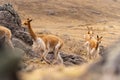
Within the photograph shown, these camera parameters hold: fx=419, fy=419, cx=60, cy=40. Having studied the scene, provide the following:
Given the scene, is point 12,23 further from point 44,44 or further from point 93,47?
point 93,47

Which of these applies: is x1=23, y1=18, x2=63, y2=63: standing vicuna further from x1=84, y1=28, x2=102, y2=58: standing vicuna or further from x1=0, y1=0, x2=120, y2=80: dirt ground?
x1=0, y1=0, x2=120, y2=80: dirt ground

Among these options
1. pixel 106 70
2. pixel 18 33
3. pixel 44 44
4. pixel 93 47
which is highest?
pixel 106 70

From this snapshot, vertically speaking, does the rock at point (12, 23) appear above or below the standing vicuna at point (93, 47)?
above

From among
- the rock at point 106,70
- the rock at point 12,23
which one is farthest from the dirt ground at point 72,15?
the rock at point 106,70

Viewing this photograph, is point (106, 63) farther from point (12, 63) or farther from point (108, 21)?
point (108, 21)

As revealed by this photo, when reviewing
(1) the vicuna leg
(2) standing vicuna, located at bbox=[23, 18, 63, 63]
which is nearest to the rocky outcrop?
(2) standing vicuna, located at bbox=[23, 18, 63, 63]

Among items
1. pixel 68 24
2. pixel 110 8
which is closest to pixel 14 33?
pixel 68 24

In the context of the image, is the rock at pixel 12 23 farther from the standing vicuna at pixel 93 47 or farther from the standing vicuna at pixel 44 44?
the standing vicuna at pixel 93 47

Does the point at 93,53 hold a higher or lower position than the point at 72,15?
higher

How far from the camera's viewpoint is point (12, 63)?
12.9 feet

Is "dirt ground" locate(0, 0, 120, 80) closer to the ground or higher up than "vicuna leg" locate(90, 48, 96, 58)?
closer to the ground

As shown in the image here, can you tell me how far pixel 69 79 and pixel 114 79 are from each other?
499mm

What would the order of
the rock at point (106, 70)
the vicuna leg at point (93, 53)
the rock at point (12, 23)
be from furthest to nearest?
the vicuna leg at point (93, 53)
the rock at point (12, 23)
the rock at point (106, 70)

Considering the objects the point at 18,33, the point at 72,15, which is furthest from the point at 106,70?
the point at 72,15
